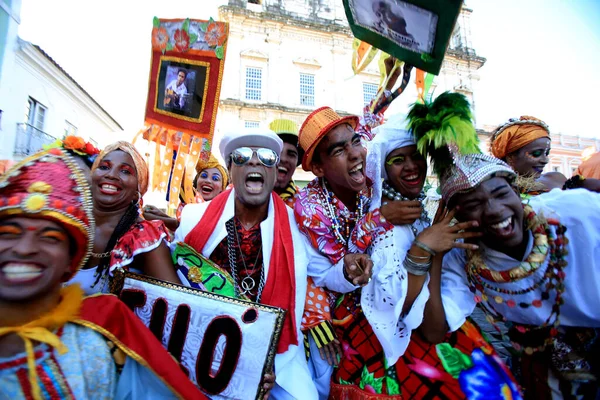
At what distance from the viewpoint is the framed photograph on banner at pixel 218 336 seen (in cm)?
168

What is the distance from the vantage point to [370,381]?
1.96 meters

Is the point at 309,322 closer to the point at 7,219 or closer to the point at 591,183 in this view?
the point at 7,219

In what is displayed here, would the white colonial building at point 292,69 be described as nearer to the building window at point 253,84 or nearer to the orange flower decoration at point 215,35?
the building window at point 253,84

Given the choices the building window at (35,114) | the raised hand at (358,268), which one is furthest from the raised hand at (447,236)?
the building window at (35,114)

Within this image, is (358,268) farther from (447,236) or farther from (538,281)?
(538,281)

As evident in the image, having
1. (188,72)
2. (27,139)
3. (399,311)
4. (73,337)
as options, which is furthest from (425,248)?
(27,139)

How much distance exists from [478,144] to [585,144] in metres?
24.1

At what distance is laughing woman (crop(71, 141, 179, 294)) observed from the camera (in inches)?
74.2

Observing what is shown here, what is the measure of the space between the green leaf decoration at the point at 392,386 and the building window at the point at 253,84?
59.8 feet

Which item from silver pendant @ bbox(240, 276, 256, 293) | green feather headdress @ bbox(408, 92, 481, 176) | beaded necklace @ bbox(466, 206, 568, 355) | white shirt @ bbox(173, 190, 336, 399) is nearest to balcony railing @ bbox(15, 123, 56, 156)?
white shirt @ bbox(173, 190, 336, 399)

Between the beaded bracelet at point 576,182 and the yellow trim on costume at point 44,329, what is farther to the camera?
the beaded bracelet at point 576,182

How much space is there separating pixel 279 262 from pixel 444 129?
1.28 m

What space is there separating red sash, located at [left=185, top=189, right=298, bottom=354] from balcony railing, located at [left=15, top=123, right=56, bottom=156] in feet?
43.0

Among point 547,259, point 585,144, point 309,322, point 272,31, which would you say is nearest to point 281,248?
point 309,322
